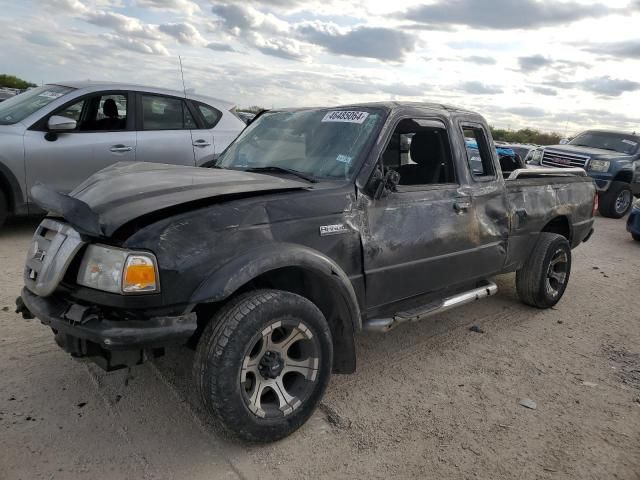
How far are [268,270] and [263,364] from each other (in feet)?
1.69

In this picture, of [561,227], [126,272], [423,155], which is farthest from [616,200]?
[126,272]

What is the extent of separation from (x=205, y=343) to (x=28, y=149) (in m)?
4.58

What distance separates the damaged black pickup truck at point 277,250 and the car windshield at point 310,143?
0.01 meters

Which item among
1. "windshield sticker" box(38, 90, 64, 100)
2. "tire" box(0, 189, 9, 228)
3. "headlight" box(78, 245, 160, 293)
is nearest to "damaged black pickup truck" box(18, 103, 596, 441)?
"headlight" box(78, 245, 160, 293)

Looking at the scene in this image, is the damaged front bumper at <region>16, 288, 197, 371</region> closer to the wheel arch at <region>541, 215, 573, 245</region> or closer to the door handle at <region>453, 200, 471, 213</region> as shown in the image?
the door handle at <region>453, 200, 471, 213</region>

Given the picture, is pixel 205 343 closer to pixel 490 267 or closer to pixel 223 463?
pixel 223 463

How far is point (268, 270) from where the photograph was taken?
2.78 meters

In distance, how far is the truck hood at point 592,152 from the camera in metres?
11.9

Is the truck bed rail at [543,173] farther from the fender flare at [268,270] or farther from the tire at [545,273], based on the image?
the fender flare at [268,270]

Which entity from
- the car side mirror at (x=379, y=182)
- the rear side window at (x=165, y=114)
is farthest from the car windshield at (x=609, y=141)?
the car side mirror at (x=379, y=182)

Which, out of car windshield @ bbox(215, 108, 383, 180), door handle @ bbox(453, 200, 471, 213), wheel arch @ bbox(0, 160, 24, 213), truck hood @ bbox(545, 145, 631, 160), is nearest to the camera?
car windshield @ bbox(215, 108, 383, 180)

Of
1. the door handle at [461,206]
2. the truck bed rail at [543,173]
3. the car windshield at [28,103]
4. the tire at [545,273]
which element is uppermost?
the car windshield at [28,103]

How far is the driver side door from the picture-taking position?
6.14m

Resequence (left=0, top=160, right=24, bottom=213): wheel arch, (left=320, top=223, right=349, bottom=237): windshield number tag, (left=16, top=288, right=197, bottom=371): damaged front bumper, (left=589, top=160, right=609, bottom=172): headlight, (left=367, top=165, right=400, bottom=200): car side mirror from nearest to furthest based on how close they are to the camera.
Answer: (left=16, top=288, right=197, bottom=371): damaged front bumper < (left=320, top=223, right=349, bottom=237): windshield number tag < (left=367, top=165, right=400, bottom=200): car side mirror < (left=0, top=160, right=24, bottom=213): wheel arch < (left=589, top=160, right=609, bottom=172): headlight
